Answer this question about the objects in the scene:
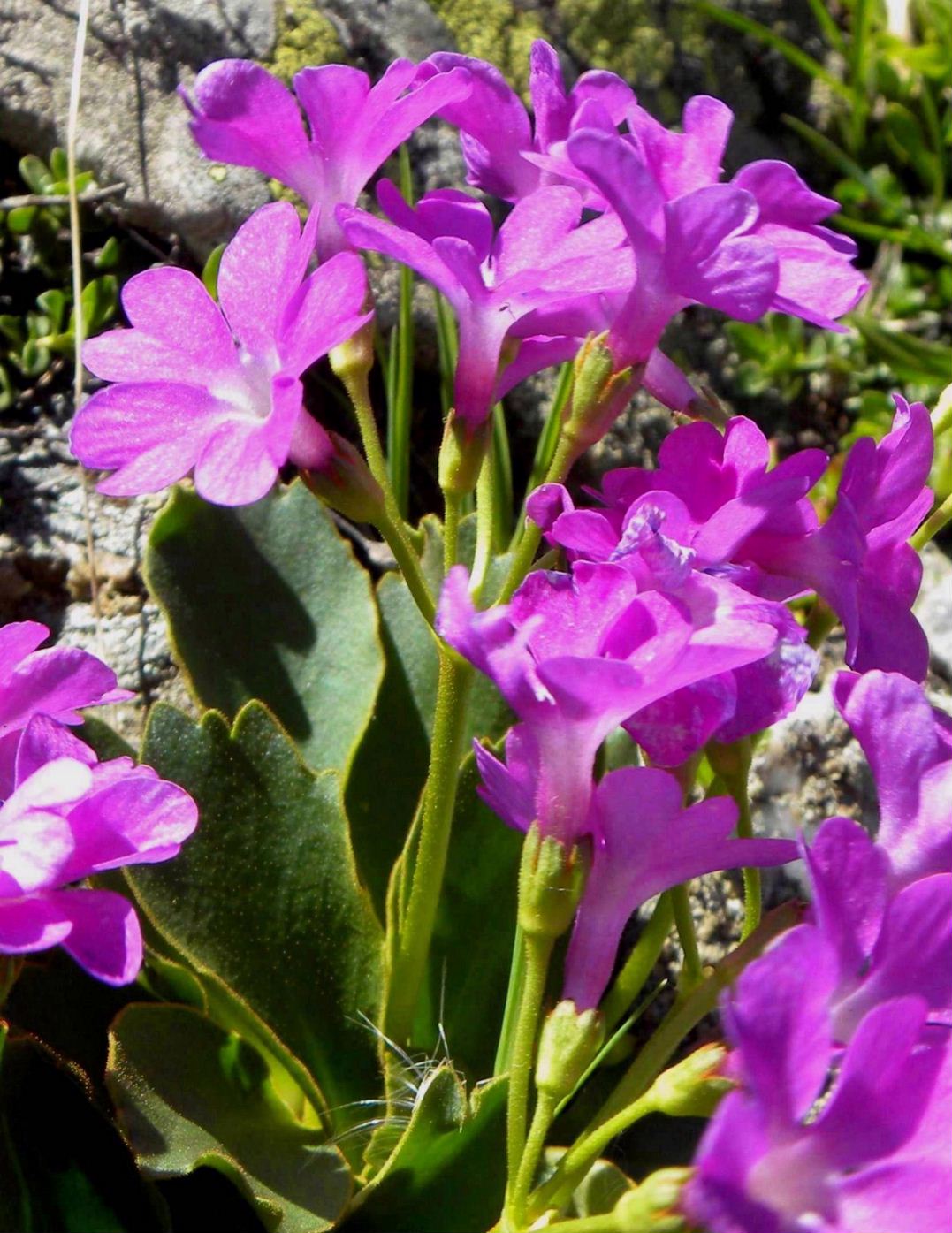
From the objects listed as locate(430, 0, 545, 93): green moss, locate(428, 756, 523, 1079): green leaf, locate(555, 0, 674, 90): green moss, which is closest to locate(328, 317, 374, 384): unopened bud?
locate(428, 756, 523, 1079): green leaf

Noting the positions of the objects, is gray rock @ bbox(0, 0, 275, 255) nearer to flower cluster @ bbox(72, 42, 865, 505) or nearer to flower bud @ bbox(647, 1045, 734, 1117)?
flower cluster @ bbox(72, 42, 865, 505)

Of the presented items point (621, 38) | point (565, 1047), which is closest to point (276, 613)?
point (565, 1047)

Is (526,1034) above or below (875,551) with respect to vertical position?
below

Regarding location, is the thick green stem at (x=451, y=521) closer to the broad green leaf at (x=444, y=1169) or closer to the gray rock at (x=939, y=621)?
the broad green leaf at (x=444, y=1169)

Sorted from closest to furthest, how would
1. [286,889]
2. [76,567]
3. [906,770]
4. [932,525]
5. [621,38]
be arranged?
1. [906,770]
2. [932,525]
3. [286,889]
4. [76,567]
5. [621,38]

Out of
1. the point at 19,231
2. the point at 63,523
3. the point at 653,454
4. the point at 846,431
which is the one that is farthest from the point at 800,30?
the point at 63,523

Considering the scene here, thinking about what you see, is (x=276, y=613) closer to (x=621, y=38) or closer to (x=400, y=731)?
(x=400, y=731)
